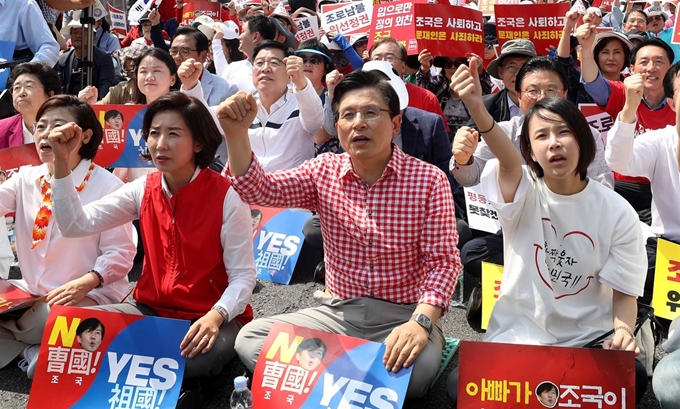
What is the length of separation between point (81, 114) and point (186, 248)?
106 cm

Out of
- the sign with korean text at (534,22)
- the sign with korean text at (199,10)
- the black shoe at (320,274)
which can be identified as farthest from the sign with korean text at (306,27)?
the black shoe at (320,274)

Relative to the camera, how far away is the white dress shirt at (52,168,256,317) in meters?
3.41

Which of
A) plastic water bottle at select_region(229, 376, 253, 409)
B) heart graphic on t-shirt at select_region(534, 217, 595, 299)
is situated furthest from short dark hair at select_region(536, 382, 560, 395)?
plastic water bottle at select_region(229, 376, 253, 409)

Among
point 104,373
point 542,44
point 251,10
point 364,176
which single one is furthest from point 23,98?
point 251,10

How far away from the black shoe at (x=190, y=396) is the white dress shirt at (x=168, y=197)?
38 cm

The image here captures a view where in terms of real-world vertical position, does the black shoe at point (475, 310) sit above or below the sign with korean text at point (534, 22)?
below

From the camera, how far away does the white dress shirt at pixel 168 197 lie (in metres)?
3.41

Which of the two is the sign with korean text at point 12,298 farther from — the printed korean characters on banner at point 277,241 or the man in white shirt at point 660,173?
the man in white shirt at point 660,173

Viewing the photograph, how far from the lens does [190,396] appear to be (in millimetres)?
3303

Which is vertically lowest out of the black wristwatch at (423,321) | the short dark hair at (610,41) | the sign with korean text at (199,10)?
the black wristwatch at (423,321)

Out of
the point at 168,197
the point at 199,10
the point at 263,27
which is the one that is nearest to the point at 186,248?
the point at 168,197

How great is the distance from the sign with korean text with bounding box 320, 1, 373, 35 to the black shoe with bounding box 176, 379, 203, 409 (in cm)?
608

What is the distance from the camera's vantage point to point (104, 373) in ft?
10.6

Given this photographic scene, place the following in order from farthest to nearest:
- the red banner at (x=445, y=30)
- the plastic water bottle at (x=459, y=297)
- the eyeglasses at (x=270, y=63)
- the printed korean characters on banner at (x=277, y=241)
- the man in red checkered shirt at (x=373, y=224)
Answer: the red banner at (x=445, y=30)
the eyeglasses at (x=270, y=63)
the printed korean characters on banner at (x=277, y=241)
the plastic water bottle at (x=459, y=297)
the man in red checkered shirt at (x=373, y=224)
